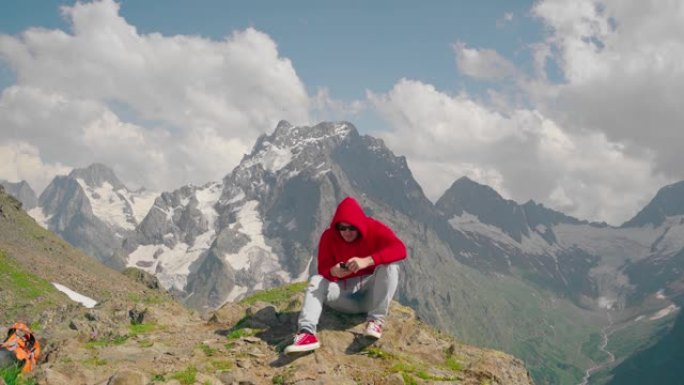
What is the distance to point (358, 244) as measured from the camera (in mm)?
15531

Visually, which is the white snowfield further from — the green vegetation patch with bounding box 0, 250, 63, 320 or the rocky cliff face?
the rocky cliff face

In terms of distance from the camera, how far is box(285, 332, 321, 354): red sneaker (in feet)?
45.0

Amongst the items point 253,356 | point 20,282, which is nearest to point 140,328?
point 253,356

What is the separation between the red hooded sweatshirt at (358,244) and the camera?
586 inches

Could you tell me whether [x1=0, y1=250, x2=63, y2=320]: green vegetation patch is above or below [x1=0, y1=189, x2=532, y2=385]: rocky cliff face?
below

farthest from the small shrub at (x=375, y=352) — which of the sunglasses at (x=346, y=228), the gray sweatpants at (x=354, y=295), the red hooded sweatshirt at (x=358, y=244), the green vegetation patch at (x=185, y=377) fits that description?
the green vegetation patch at (x=185, y=377)

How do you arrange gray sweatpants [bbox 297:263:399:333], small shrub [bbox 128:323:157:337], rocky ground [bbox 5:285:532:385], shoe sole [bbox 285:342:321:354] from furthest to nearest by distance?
1. small shrub [bbox 128:323:157:337]
2. gray sweatpants [bbox 297:263:399:333]
3. shoe sole [bbox 285:342:321:354]
4. rocky ground [bbox 5:285:532:385]

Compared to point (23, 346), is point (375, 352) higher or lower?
higher

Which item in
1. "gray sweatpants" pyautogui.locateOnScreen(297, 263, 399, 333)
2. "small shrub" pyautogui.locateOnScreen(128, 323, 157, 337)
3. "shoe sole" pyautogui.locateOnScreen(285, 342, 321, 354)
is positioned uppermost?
"gray sweatpants" pyautogui.locateOnScreen(297, 263, 399, 333)

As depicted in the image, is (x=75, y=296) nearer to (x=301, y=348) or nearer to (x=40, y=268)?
(x=40, y=268)

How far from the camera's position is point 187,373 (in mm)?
13148

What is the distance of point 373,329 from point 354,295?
1.39 metres

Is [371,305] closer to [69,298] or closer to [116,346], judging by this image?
[116,346]

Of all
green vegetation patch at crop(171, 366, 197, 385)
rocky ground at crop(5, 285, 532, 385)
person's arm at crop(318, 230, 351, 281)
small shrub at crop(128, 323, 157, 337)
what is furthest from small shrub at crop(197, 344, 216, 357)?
person's arm at crop(318, 230, 351, 281)
